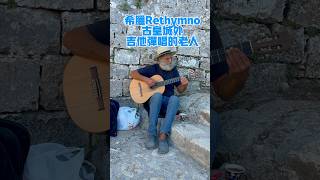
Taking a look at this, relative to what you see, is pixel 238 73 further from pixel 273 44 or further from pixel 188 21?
pixel 188 21

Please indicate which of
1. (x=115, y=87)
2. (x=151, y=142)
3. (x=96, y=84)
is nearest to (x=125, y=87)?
(x=115, y=87)

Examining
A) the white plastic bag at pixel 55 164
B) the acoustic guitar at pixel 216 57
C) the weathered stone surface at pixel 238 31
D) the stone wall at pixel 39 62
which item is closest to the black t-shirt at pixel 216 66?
the acoustic guitar at pixel 216 57

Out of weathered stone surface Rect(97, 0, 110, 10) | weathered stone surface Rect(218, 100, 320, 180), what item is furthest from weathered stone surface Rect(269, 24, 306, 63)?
weathered stone surface Rect(97, 0, 110, 10)

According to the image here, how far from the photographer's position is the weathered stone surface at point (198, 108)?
2.39 metres

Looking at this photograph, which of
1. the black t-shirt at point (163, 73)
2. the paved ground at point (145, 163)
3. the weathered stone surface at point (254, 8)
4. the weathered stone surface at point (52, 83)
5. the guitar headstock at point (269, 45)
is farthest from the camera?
the weathered stone surface at point (254, 8)

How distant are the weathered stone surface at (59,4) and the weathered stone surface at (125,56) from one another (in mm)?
869

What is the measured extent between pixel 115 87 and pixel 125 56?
0.49 feet

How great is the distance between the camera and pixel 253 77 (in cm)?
349

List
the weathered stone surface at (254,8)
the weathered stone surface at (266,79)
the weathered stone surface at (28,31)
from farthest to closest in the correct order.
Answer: the weathered stone surface at (266,79) < the weathered stone surface at (254,8) < the weathered stone surface at (28,31)

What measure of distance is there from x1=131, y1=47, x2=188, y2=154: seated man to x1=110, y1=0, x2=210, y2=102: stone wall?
0.04m

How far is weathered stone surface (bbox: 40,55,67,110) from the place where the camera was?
123 inches

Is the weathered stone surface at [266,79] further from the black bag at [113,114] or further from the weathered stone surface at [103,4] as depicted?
the black bag at [113,114]

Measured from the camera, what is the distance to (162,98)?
8.02 ft

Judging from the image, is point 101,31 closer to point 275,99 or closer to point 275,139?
point 275,139
